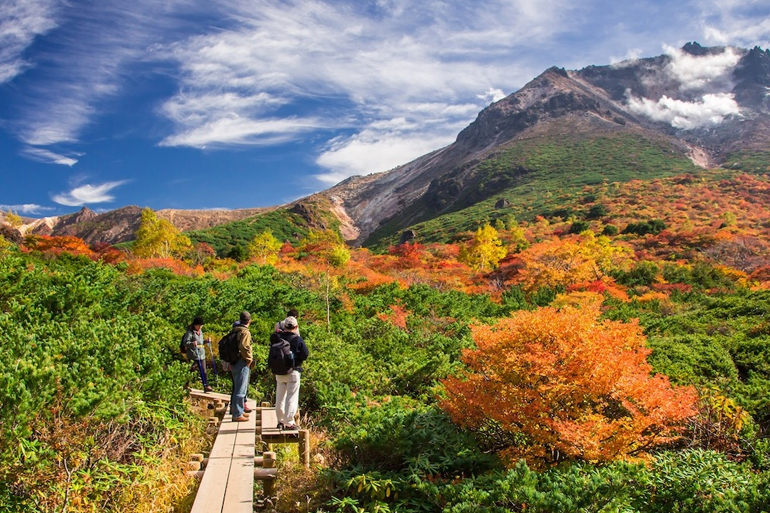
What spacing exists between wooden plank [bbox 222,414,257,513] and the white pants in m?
0.42

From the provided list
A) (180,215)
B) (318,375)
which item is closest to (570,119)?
(180,215)

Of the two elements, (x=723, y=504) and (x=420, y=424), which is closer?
(x=723, y=504)

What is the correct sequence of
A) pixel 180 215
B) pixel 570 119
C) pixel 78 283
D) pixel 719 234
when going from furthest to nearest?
pixel 180 215 → pixel 570 119 → pixel 719 234 → pixel 78 283

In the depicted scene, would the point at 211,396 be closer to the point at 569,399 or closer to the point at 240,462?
the point at 240,462

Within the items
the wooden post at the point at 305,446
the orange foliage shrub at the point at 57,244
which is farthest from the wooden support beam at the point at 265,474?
the orange foliage shrub at the point at 57,244

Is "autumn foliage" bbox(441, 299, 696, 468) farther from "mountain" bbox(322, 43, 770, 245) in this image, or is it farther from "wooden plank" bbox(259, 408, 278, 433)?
"mountain" bbox(322, 43, 770, 245)

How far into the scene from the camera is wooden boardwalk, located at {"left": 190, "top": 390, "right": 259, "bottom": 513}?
4492 mm

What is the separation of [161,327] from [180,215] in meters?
133

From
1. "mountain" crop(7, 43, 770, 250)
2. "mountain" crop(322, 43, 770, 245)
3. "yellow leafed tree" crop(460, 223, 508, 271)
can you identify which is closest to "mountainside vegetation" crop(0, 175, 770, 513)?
"yellow leafed tree" crop(460, 223, 508, 271)

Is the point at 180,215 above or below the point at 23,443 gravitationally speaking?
above

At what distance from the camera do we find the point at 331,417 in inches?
295

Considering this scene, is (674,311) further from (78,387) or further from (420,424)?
(78,387)

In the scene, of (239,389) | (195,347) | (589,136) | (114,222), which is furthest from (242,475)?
(114,222)

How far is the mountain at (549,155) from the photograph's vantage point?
78.1 metres
